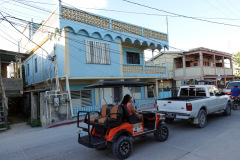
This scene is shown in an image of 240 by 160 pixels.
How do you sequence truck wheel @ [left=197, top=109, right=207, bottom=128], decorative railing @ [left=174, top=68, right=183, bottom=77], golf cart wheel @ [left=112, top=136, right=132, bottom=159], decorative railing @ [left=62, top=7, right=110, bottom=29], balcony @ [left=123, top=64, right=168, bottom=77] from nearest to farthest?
golf cart wheel @ [left=112, top=136, right=132, bottom=159] < truck wheel @ [left=197, top=109, right=207, bottom=128] < decorative railing @ [left=62, top=7, right=110, bottom=29] < balcony @ [left=123, top=64, right=168, bottom=77] < decorative railing @ [left=174, top=68, right=183, bottom=77]

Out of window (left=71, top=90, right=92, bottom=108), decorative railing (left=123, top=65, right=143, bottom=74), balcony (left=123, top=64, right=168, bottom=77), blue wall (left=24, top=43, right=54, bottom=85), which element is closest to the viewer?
window (left=71, top=90, right=92, bottom=108)

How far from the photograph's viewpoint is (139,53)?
16.9m

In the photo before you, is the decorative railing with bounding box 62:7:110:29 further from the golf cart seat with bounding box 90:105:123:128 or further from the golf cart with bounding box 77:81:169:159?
the golf cart seat with bounding box 90:105:123:128

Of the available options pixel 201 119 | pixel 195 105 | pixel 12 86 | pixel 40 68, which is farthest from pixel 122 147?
pixel 40 68

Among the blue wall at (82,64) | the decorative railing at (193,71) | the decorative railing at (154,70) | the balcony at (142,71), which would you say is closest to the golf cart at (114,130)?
the blue wall at (82,64)

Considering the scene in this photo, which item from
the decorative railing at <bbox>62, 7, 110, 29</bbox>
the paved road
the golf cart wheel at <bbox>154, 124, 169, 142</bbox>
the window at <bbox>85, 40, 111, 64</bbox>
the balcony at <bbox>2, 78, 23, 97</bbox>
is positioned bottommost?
the paved road

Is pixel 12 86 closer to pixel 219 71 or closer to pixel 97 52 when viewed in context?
pixel 97 52

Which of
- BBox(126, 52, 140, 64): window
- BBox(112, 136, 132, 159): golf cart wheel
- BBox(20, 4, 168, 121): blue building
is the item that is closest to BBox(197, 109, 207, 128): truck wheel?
BBox(112, 136, 132, 159): golf cart wheel

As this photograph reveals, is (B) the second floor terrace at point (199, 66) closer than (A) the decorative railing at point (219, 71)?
Yes

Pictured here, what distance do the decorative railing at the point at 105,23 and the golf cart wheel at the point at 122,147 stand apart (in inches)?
350

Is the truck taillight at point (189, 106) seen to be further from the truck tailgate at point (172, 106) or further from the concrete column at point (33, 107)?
the concrete column at point (33, 107)

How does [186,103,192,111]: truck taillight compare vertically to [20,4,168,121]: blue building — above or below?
below

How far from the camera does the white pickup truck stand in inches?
262

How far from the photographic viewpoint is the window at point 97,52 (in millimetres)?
11689
